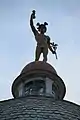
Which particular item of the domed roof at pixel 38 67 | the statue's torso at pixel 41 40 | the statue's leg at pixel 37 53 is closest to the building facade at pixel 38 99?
the domed roof at pixel 38 67

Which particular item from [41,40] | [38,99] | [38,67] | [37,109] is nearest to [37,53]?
[41,40]

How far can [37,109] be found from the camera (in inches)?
798

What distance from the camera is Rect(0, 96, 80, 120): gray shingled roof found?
19734 millimetres

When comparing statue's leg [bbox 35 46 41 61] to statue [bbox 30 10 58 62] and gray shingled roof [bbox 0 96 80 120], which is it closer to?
statue [bbox 30 10 58 62]

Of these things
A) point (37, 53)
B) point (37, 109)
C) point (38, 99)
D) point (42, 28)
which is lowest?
point (37, 109)

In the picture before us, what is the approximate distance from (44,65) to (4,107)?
434 cm

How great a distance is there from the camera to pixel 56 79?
82.2ft

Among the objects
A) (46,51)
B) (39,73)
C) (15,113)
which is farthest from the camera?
(46,51)

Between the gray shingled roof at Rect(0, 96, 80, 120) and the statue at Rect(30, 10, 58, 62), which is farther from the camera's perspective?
the statue at Rect(30, 10, 58, 62)

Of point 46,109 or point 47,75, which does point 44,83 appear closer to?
point 47,75

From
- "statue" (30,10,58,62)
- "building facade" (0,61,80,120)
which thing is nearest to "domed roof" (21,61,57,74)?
"building facade" (0,61,80,120)

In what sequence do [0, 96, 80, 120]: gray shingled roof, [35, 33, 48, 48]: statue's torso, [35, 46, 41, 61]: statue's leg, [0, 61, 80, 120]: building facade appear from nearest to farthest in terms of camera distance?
[0, 96, 80, 120]: gray shingled roof < [0, 61, 80, 120]: building facade < [35, 46, 41, 61]: statue's leg < [35, 33, 48, 48]: statue's torso

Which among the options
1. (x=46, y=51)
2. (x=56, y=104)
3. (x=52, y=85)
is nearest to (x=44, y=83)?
(x=52, y=85)

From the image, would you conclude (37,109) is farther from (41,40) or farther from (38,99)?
(41,40)
